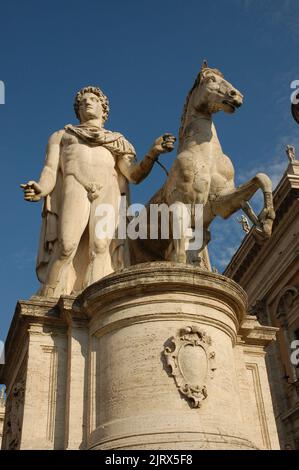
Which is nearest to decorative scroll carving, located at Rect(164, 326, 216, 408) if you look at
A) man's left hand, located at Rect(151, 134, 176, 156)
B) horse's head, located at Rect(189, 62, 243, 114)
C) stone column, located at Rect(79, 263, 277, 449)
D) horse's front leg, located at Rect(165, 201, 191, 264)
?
stone column, located at Rect(79, 263, 277, 449)

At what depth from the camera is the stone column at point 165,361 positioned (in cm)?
548

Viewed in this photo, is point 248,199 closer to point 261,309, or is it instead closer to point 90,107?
point 90,107

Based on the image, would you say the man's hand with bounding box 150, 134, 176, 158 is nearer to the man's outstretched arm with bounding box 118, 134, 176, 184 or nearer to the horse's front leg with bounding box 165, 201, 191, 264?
the man's outstretched arm with bounding box 118, 134, 176, 184

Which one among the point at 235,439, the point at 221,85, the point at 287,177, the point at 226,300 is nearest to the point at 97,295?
the point at 226,300

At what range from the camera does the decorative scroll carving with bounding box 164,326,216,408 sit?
18.6 ft

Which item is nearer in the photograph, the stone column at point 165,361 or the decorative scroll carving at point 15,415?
the stone column at point 165,361

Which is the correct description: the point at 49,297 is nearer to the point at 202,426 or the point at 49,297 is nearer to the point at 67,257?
the point at 67,257

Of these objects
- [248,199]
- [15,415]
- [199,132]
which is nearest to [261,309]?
[199,132]

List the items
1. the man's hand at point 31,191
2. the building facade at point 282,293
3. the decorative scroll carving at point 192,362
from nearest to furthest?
the decorative scroll carving at point 192,362, the man's hand at point 31,191, the building facade at point 282,293

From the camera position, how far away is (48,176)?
8.02 metres

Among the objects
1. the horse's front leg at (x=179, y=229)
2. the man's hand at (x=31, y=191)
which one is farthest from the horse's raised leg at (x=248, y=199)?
the man's hand at (x=31, y=191)

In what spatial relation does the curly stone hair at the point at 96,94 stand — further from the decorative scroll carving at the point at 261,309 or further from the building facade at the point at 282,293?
the decorative scroll carving at the point at 261,309

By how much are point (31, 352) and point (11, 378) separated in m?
1.62

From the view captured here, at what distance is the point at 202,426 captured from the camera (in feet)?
18.0
